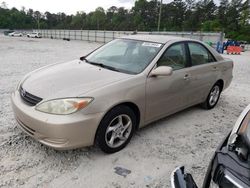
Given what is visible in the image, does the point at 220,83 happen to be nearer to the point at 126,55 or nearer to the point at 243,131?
the point at 126,55

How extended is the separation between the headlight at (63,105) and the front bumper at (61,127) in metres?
0.05

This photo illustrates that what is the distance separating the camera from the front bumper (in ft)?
8.21

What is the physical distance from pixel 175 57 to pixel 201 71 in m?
0.72

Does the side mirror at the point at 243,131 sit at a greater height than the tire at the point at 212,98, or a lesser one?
greater

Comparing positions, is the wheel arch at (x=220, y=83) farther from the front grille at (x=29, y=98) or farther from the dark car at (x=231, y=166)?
the front grille at (x=29, y=98)

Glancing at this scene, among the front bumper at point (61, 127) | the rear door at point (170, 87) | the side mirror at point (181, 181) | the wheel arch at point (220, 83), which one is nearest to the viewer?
the side mirror at point (181, 181)

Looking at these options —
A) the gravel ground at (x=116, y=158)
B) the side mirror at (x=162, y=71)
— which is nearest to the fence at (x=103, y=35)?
the gravel ground at (x=116, y=158)

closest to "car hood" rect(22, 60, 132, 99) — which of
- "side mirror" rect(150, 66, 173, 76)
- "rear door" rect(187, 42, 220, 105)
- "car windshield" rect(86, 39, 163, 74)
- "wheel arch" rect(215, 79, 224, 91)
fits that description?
"car windshield" rect(86, 39, 163, 74)

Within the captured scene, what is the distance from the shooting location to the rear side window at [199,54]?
4.15 meters

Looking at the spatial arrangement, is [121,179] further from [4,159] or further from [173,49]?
[173,49]

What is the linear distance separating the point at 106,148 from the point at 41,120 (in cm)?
88

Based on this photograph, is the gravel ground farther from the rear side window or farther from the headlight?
the rear side window

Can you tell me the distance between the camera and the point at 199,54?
436 centimetres

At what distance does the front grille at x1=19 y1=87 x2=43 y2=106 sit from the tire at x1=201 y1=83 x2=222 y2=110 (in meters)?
3.31
